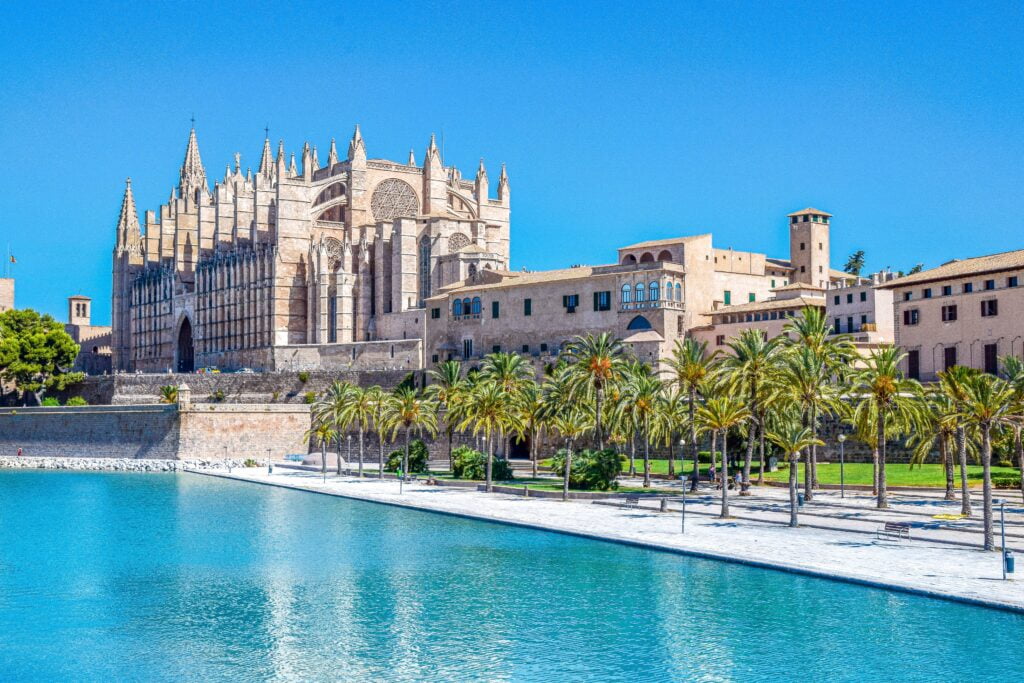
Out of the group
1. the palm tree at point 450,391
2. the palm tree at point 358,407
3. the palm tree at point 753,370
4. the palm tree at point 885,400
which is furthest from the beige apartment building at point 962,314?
the palm tree at point 358,407

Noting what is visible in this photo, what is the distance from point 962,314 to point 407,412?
81.6 feet

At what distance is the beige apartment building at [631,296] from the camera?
6228 centimetres

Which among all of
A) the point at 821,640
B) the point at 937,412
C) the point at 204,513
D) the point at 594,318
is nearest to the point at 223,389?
the point at 594,318

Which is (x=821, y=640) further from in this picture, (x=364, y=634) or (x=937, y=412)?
(x=937, y=412)

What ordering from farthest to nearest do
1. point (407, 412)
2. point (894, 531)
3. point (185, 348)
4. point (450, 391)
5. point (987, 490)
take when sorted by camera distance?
point (185, 348) < point (450, 391) < point (407, 412) < point (894, 531) < point (987, 490)

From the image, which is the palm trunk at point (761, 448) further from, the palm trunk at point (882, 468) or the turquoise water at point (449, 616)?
the turquoise water at point (449, 616)

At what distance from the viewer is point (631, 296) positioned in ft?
207

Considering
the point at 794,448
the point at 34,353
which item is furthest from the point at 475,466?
the point at 34,353

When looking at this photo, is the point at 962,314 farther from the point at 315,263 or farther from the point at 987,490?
the point at 315,263

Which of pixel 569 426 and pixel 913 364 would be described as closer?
pixel 569 426

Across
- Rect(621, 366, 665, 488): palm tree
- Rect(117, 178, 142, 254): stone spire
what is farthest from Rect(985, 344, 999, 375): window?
Rect(117, 178, 142, 254): stone spire

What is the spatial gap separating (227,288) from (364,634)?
73.8m

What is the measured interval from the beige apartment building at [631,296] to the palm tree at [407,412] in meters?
9.79

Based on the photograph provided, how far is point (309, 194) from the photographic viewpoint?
292ft
